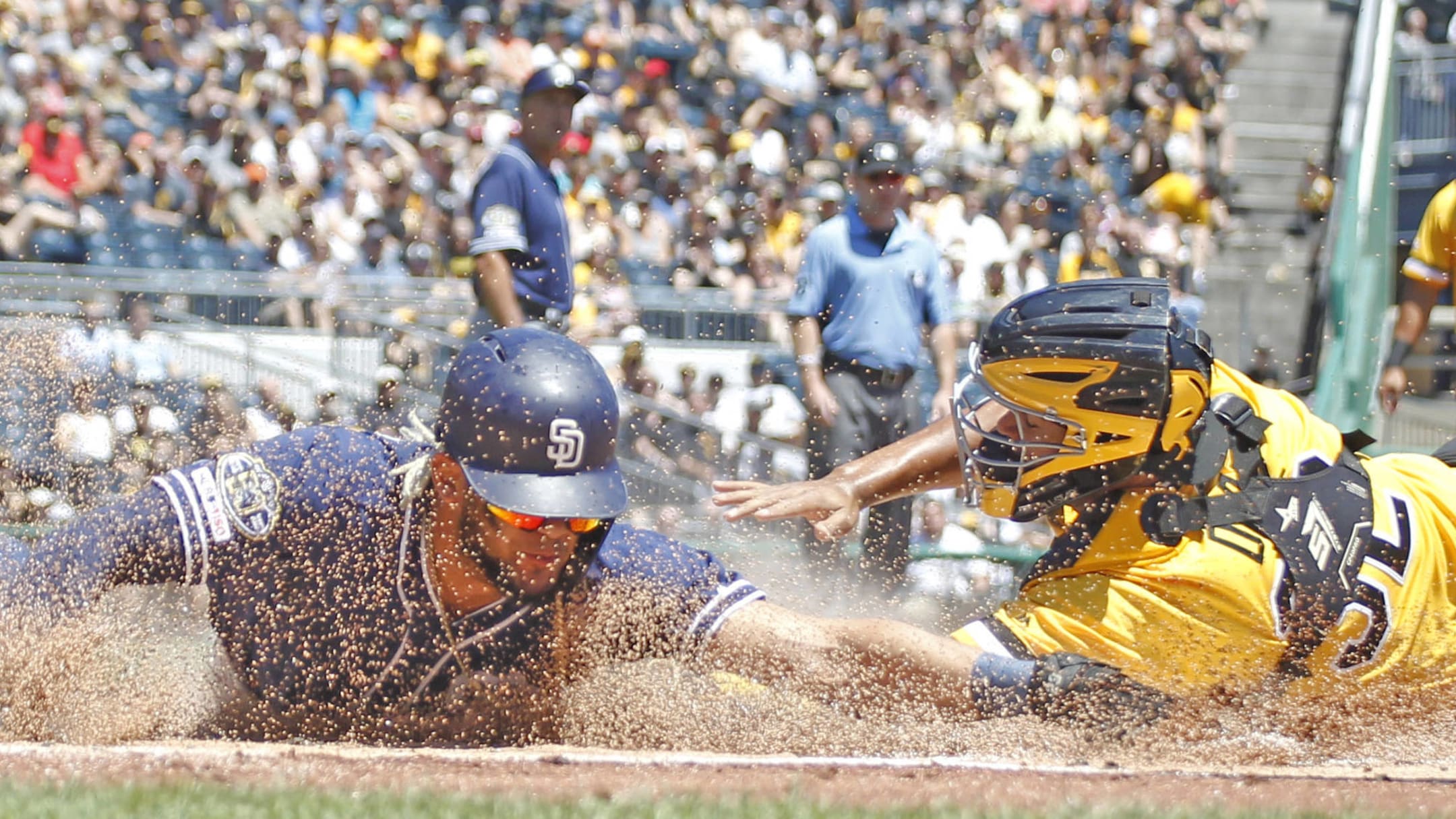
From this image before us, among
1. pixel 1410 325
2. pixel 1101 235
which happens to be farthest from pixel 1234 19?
pixel 1410 325

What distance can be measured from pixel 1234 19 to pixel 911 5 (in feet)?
11.7

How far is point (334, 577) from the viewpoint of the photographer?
4.20 m

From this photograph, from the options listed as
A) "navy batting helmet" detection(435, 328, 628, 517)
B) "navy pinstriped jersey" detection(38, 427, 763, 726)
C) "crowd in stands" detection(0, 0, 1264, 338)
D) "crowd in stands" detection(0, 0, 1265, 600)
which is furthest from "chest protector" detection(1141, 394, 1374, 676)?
"crowd in stands" detection(0, 0, 1264, 338)

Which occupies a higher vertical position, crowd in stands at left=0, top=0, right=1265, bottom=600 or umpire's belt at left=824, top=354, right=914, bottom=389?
crowd in stands at left=0, top=0, right=1265, bottom=600

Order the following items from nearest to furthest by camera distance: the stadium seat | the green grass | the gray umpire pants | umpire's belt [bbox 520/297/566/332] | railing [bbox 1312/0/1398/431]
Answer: the green grass
umpire's belt [bbox 520/297/566/332]
the gray umpire pants
railing [bbox 1312/0/1398/431]
the stadium seat

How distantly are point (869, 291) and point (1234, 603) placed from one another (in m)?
4.18

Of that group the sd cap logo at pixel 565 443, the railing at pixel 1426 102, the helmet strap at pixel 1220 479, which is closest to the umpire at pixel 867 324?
the helmet strap at pixel 1220 479

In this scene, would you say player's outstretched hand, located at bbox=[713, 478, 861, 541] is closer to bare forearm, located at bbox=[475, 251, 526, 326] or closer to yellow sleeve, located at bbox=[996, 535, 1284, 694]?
yellow sleeve, located at bbox=[996, 535, 1284, 694]

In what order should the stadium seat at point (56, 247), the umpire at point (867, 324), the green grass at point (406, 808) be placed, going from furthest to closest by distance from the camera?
1. the stadium seat at point (56, 247)
2. the umpire at point (867, 324)
3. the green grass at point (406, 808)

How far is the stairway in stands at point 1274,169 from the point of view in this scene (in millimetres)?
12539

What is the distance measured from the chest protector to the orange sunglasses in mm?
1393

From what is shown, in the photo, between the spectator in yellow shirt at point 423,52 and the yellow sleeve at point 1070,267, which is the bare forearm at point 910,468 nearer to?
the yellow sleeve at point 1070,267

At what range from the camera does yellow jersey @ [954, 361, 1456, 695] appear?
3.96m

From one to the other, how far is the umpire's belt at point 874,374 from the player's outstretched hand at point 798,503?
3414 millimetres
